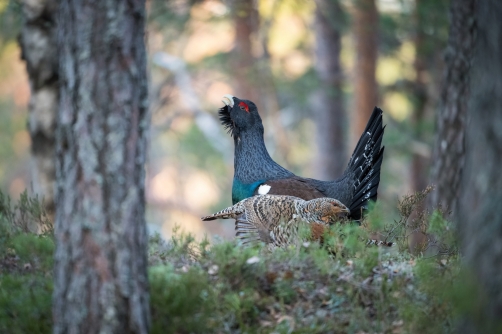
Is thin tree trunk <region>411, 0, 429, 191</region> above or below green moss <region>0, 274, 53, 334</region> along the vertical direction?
above

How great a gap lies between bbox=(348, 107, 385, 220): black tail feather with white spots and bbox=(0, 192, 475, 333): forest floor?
2.56 metres

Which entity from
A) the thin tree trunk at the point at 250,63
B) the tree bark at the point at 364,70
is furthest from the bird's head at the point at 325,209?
the thin tree trunk at the point at 250,63

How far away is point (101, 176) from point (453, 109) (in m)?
6.06

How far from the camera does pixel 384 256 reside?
5.31 m

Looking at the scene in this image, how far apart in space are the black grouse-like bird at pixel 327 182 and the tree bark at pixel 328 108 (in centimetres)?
868

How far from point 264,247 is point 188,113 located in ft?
49.3

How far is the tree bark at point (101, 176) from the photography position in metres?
3.44

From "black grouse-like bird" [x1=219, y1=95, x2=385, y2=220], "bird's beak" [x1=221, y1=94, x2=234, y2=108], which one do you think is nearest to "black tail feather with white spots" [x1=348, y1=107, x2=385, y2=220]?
"black grouse-like bird" [x1=219, y1=95, x2=385, y2=220]

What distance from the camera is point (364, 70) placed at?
45.0ft

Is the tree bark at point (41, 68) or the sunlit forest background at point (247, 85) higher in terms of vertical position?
the sunlit forest background at point (247, 85)

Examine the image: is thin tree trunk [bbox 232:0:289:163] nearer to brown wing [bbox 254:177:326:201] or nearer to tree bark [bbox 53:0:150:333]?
brown wing [bbox 254:177:326:201]

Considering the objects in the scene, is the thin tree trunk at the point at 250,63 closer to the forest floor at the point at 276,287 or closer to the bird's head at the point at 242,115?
the bird's head at the point at 242,115

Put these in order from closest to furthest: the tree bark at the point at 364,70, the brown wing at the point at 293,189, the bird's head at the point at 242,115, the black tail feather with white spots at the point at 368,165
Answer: the brown wing at the point at 293,189, the black tail feather with white spots at the point at 368,165, the bird's head at the point at 242,115, the tree bark at the point at 364,70

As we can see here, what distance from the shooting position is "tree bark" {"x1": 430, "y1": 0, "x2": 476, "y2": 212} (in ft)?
26.6
